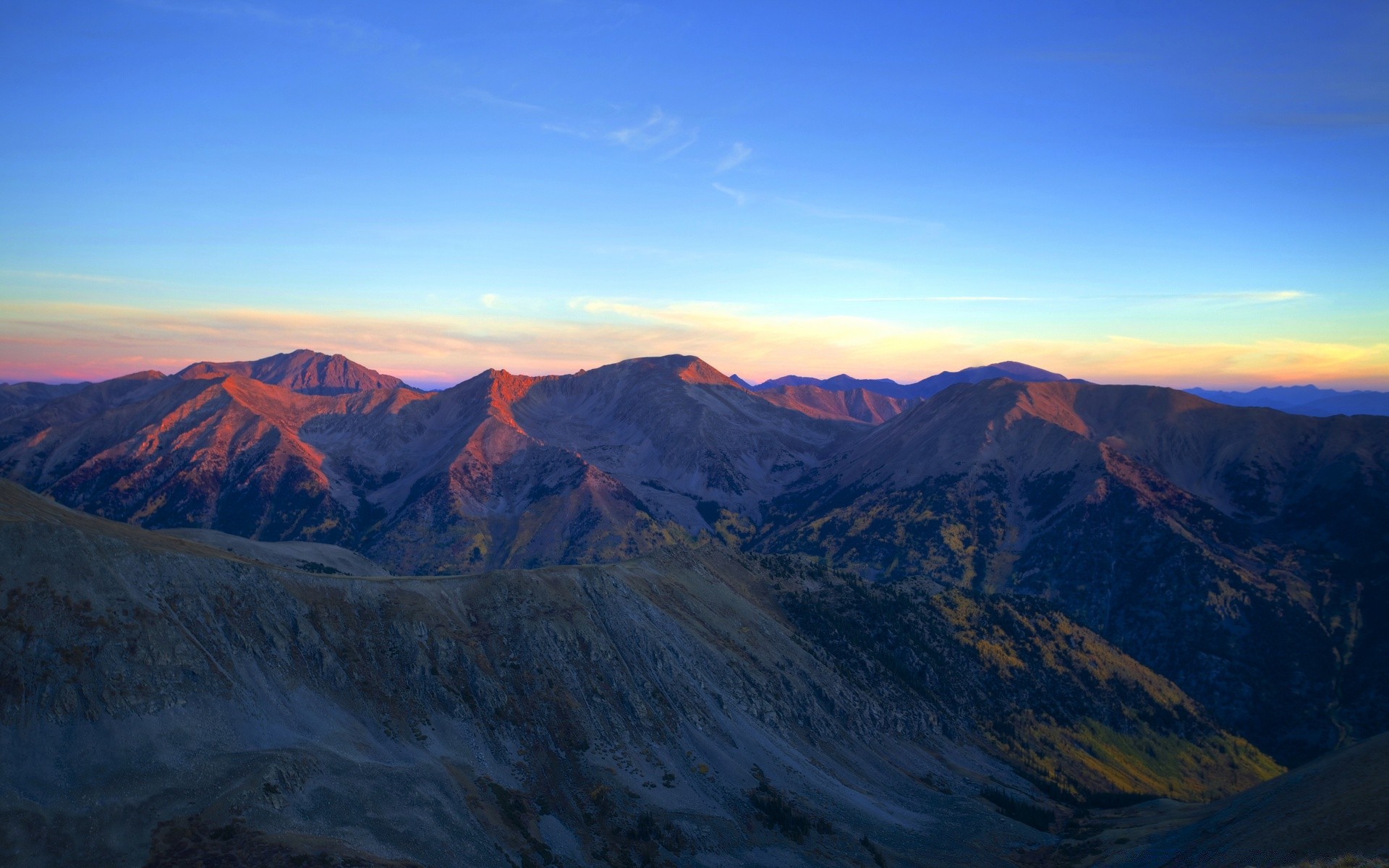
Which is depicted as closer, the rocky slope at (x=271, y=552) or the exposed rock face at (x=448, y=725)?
the exposed rock face at (x=448, y=725)

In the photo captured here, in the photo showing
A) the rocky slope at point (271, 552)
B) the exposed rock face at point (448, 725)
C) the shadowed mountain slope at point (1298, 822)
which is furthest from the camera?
the rocky slope at point (271, 552)

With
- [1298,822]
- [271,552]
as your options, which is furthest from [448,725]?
[271,552]

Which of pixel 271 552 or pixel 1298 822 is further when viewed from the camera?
pixel 271 552

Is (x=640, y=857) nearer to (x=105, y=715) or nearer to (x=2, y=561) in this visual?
(x=105, y=715)

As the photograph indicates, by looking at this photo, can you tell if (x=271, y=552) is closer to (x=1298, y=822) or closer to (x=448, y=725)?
(x=448, y=725)

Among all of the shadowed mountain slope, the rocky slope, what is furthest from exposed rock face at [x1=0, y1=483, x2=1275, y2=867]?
the rocky slope

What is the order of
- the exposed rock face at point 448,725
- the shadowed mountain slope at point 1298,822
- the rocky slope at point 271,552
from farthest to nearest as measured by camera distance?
the rocky slope at point 271,552, the shadowed mountain slope at point 1298,822, the exposed rock face at point 448,725

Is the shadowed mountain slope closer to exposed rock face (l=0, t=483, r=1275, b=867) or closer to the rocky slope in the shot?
exposed rock face (l=0, t=483, r=1275, b=867)

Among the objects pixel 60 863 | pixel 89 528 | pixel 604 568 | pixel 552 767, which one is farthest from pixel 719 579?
pixel 60 863

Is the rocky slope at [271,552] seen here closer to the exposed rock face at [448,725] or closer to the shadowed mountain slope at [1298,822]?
the exposed rock face at [448,725]

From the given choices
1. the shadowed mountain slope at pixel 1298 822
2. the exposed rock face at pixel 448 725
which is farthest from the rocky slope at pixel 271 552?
the shadowed mountain slope at pixel 1298 822
